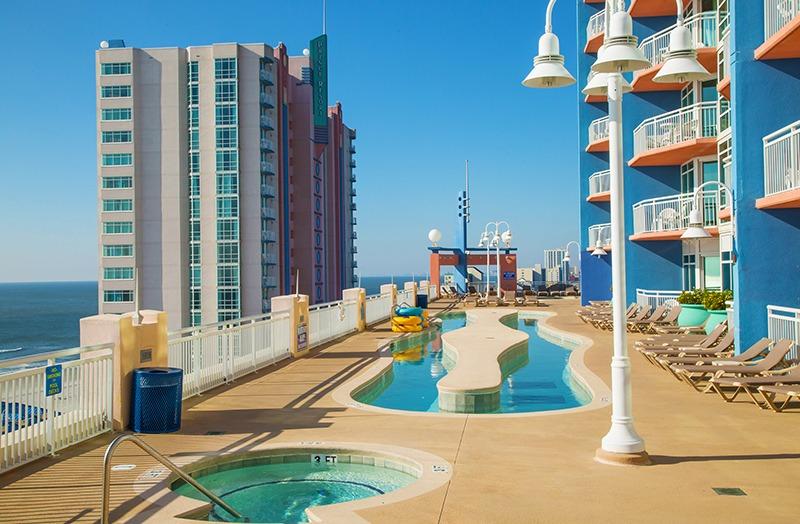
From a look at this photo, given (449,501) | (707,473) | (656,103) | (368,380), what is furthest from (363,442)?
(656,103)

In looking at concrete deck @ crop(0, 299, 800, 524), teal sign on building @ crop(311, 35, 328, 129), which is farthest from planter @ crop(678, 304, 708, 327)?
teal sign on building @ crop(311, 35, 328, 129)

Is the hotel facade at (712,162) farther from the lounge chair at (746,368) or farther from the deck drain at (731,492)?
the deck drain at (731,492)

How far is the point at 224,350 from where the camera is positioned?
544 inches

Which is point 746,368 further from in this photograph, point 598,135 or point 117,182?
point 117,182

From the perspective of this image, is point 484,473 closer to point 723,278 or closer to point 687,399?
point 687,399

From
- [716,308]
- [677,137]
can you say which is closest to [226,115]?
[677,137]

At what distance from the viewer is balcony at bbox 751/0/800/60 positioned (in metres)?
13.8

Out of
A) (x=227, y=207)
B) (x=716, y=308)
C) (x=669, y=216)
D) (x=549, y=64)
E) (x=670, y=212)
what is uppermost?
(x=227, y=207)

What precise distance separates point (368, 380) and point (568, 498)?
7979 millimetres

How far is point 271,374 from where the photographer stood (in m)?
15.4

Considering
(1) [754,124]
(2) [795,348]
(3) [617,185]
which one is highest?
(1) [754,124]

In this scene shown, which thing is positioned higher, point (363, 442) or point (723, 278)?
point (723, 278)

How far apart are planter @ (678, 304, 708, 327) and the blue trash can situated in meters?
15.8

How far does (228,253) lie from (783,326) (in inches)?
2596
